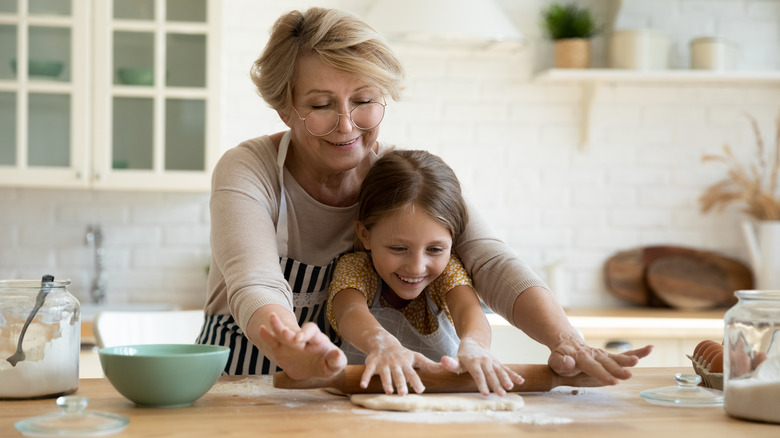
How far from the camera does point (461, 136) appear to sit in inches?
145

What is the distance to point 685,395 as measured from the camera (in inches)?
49.6

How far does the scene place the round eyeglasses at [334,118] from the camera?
1.61m

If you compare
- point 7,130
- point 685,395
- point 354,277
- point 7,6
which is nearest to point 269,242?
point 354,277

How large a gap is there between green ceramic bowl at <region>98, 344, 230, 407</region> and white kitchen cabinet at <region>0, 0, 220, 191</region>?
215 centimetres

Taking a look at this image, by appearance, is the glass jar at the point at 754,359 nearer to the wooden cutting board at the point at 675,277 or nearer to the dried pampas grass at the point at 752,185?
the wooden cutting board at the point at 675,277

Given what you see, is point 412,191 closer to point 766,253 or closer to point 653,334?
point 653,334

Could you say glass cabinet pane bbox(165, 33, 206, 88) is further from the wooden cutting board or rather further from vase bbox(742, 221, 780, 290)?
vase bbox(742, 221, 780, 290)

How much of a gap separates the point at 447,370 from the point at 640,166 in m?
2.70

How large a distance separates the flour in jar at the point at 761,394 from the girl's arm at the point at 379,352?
0.41 meters

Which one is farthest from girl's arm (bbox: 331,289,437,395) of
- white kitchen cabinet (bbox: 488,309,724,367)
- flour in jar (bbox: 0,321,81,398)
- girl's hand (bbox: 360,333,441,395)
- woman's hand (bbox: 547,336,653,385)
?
white kitchen cabinet (bbox: 488,309,724,367)

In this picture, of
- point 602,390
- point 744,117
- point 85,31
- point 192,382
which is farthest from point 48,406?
point 744,117

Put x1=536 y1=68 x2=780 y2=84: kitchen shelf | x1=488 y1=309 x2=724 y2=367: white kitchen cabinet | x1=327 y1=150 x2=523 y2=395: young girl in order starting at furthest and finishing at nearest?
x1=536 y1=68 x2=780 y2=84: kitchen shelf, x1=488 y1=309 x2=724 y2=367: white kitchen cabinet, x1=327 y1=150 x2=523 y2=395: young girl

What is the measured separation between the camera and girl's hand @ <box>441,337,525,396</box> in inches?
47.3

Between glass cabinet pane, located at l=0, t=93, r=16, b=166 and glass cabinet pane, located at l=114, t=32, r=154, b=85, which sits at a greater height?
glass cabinet pane, located at l=114, t=32, r=154, b=85
